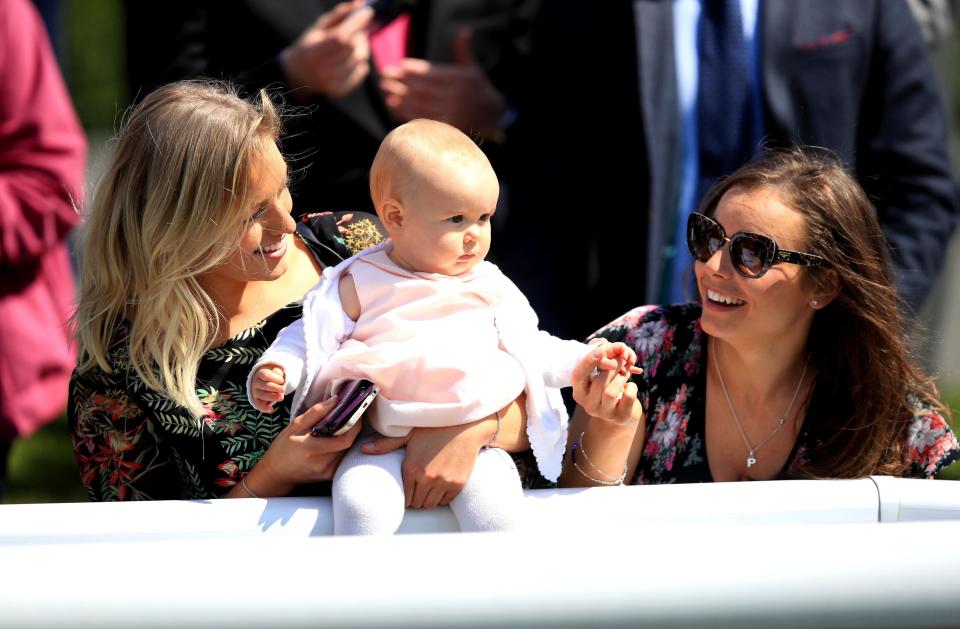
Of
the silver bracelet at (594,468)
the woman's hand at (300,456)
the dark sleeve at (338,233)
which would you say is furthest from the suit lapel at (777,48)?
the woman's hand at (300,456)

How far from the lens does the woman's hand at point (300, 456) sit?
190 centimetres

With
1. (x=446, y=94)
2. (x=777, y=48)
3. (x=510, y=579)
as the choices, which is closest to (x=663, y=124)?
(x=777, y=48)

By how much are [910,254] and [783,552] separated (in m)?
2.07

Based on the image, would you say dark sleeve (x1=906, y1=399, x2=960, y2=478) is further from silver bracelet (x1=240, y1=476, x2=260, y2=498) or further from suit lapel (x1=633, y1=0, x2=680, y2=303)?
silver bracelet (x1=240, y1=476, x2=260, y2=498)

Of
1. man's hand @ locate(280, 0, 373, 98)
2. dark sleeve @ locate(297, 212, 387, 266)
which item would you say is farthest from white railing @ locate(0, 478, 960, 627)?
man's hand @ locate(280, 0, 373, 98)

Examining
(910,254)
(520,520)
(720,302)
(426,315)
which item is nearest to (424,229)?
(426,315)

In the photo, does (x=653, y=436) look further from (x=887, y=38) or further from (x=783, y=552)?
(x=887, y=38)

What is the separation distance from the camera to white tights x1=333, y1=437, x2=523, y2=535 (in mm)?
1756

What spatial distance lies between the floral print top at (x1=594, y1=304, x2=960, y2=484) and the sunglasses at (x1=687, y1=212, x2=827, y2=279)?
0.77 feet

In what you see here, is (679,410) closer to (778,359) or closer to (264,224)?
(778,359)

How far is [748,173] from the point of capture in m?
2.31

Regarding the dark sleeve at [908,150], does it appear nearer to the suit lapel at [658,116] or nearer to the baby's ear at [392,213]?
the suit lapel at [658,116]

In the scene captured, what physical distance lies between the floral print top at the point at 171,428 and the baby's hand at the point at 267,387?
0.27 meters

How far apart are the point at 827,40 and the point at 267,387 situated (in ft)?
6.39
